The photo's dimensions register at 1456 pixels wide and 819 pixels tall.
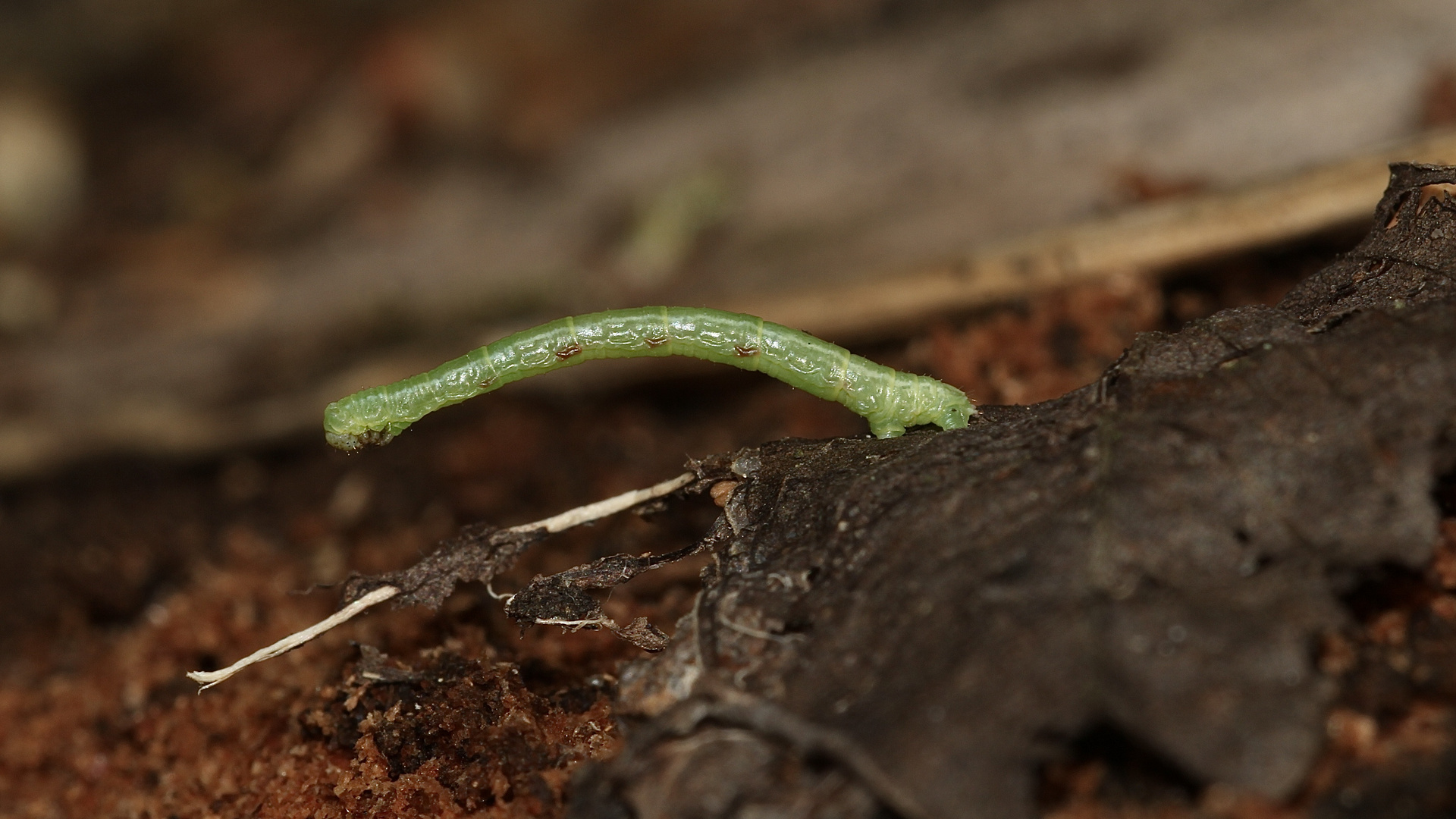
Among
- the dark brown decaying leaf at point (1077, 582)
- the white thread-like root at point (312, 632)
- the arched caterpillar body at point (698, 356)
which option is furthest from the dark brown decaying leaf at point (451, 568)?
the dark brown decaying leaf at point (1077, 582)

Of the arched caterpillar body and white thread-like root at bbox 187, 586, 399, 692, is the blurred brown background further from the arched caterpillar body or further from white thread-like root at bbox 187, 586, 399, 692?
white thread-like root at bbox 187, 586, 399, 692

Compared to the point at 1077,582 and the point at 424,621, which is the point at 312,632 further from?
the point at 1077,582

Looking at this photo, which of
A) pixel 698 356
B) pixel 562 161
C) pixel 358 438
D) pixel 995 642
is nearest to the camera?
pixel 995 642

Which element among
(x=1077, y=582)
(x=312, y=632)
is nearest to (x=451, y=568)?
(x=312, y=632)

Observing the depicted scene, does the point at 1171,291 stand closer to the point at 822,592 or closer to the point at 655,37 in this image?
the point at 822,592

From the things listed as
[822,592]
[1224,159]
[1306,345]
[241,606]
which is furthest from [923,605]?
[1224,159]
